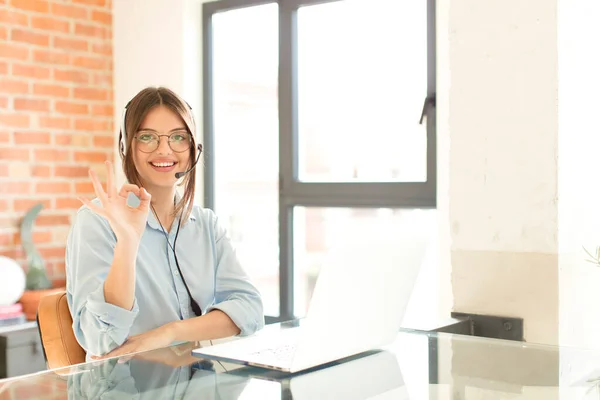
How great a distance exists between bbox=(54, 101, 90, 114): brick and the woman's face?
71.2 inches

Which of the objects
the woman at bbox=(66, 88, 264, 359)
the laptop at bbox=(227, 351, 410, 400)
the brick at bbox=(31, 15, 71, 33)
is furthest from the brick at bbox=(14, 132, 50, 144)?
the laptop at bbox=(227, 351, 410, 400)

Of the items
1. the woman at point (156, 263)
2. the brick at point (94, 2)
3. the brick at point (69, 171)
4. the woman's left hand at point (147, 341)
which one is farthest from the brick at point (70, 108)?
the woman's left hand at point (147, 341)

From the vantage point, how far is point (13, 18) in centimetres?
352

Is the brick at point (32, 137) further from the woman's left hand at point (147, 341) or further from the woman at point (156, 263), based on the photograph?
the woman's left hand at point (147, 341)

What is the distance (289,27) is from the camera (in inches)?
139

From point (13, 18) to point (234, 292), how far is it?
2.06 meters

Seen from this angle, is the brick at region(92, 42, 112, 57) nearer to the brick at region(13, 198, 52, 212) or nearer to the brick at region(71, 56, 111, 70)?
the brick at region(71, 56, 111, 70)

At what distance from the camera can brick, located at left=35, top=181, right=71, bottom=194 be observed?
3641 mm

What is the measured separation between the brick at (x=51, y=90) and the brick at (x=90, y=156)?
0.29m

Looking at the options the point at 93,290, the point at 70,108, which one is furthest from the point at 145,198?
the point at 70,108

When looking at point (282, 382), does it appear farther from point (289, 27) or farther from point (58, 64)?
point (58, 64)

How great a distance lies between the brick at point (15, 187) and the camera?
350 centimetres

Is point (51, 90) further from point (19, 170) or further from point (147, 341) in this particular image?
point (147, 341)

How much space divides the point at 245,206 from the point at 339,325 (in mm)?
2476
